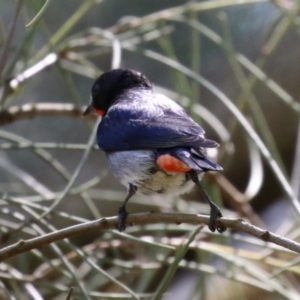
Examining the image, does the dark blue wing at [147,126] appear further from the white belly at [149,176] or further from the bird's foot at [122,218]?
the bird's foot at [122,218]

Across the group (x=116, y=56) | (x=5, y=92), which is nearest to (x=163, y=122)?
(x=116, y=56)

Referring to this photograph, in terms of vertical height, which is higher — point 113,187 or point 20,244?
point 20,244

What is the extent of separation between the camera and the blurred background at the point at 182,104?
1997mm

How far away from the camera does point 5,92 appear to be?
1900 mm

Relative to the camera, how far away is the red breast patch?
1.58m

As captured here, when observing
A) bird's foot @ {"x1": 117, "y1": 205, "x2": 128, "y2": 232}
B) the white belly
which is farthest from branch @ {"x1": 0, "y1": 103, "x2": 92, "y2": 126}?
bird's foot @ {"x1": 117, "y1": 205, "x2": 128, "y2": 232}

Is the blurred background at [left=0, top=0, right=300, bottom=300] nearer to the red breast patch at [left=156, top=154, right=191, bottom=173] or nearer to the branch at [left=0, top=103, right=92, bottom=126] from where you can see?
the branch at [left=0, top=103, right=92, bottom=126]

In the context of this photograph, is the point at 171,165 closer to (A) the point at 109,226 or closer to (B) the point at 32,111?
(A) the point at 109,226

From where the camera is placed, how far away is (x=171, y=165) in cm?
160

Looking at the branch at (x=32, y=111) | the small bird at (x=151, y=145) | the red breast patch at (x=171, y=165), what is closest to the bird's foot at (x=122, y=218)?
the small bird at (x=151, y=145)

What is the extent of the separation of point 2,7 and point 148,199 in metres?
1.77

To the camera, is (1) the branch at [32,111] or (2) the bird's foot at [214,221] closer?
(2) the bird's foot at [214,221]

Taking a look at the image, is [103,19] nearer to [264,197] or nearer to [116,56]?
[264,197]

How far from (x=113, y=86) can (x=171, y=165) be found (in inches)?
28.5
